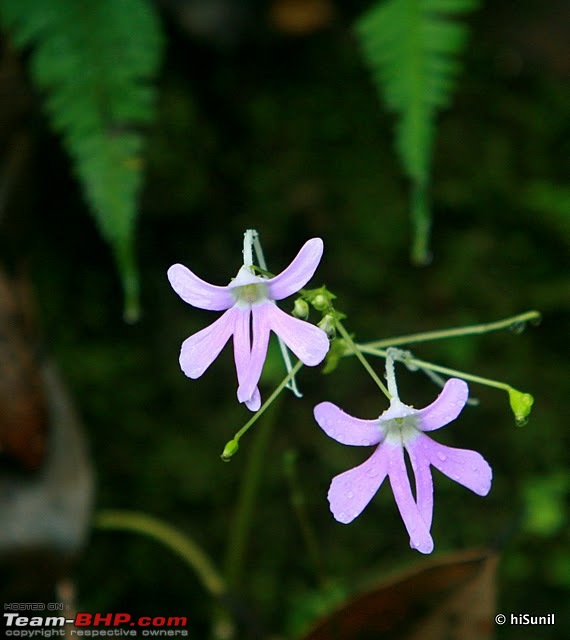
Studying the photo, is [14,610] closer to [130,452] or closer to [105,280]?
[130,452]

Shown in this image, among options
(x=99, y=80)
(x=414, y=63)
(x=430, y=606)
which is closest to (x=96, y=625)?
(x=430, y=606)

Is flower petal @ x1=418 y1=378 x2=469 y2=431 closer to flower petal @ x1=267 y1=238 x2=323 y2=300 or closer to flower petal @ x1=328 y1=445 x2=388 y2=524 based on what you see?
flower petal @ x1=328 y1=445 x2=388 y2=524

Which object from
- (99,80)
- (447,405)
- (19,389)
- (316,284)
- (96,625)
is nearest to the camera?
(447,405)

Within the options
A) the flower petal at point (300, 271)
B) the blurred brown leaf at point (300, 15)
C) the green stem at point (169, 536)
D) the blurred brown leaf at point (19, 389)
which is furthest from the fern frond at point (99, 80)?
the flower petal at point (300, 271)

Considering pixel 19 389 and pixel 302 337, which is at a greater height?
pixel 19 389

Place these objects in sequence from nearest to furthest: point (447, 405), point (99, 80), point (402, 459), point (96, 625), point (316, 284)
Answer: point (447, 405)
point (402, 459)
point (99, 80)
point (96, 625)
point (316, 284)

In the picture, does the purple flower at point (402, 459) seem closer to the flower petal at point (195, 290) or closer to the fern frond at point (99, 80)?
the flower petal at point (195, 290)

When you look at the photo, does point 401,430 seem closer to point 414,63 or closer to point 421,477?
point 421,477

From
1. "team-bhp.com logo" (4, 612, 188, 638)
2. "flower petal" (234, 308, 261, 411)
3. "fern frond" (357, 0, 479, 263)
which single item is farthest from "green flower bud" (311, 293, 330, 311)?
"team-bhp.com logo" (4, 612, 188, 638)
